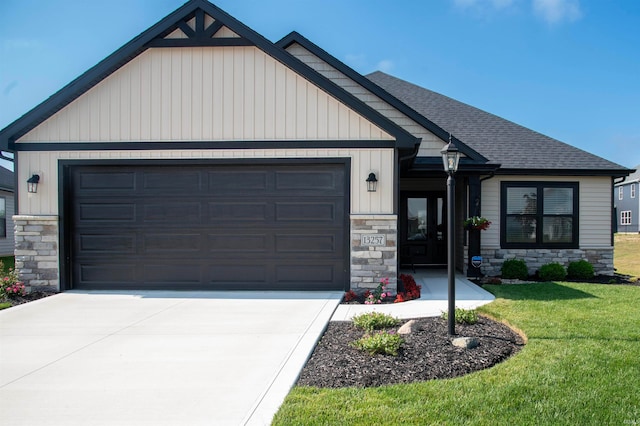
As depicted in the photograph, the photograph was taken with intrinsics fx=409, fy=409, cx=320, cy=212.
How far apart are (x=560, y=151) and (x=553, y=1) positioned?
3.86 metres

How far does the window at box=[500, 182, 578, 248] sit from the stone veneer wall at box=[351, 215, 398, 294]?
4.61 metres

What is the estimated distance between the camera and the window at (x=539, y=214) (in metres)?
10.7

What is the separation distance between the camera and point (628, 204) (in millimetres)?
35000

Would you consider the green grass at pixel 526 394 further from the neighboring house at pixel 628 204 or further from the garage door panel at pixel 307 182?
the neighboring house at pixel 628 204

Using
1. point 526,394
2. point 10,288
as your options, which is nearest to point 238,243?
point 10,288

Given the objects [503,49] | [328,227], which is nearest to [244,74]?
[328,227]

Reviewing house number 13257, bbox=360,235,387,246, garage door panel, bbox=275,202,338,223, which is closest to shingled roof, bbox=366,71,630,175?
house number 13257, bbox=360,235,387,246

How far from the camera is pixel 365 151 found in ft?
25.3

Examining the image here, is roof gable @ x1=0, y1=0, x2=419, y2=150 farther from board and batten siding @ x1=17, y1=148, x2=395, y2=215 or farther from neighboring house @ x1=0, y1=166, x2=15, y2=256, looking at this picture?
neighboring house @ x1=0, y1=166, x2=15, y2=256

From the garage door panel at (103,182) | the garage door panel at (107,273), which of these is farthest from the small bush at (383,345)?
the garage door panel at (103,182)

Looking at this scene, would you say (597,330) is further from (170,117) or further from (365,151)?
(170,117)

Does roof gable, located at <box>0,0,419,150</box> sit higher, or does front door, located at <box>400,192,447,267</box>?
roof gable, located at <box>0,0,419,150</box>

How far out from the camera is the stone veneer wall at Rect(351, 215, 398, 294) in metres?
7.62

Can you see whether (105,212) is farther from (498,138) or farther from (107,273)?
(498,138)
